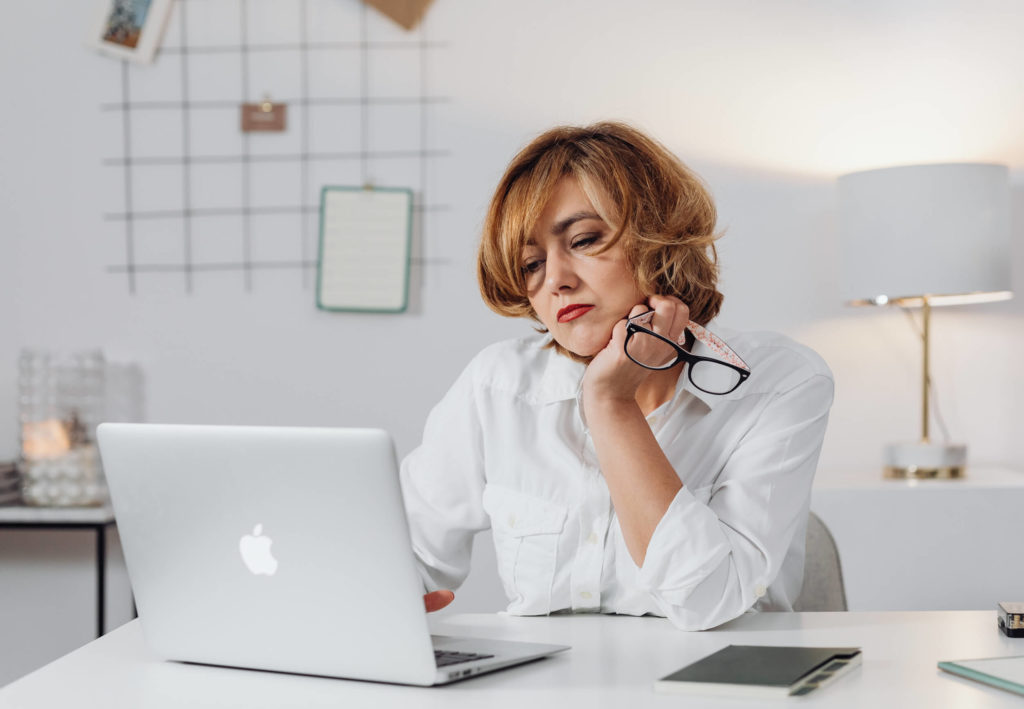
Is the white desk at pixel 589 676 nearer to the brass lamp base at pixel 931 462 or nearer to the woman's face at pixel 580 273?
the woman's face at pixel 580 273

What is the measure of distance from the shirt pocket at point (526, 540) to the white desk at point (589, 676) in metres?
0.16

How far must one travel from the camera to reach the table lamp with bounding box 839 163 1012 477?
2109 mm

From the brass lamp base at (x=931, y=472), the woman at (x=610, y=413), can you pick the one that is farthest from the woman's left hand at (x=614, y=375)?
the brass lamp base at (x=931, y=472)

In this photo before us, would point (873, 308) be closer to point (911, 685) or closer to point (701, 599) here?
point (701, 599)

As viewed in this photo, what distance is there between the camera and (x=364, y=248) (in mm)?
2551

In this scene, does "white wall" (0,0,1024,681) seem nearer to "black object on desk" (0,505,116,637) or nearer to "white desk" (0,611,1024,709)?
"black object on desk" (0,505,116,637)

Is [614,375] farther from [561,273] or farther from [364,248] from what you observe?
[364,248]

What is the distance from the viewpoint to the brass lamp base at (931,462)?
7.27 feet

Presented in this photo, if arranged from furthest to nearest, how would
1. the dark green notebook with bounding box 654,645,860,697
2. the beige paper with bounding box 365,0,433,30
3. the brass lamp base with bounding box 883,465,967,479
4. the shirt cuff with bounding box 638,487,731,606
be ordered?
1. the beige paper with bounding box 365,0,433,30
2. the brass lamp base with bounding box 883,465,967,479
3. the shirt cuff with bounding box 638,487,731,606
4. the dark green notebook with bounding box 654,645,860,697

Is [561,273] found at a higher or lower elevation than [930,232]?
lower

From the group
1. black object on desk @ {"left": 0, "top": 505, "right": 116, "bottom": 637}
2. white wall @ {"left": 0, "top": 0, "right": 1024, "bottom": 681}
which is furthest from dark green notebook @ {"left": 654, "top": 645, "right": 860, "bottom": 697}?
black object on desk @ {"left": 0, "top": 505, "right": 116, "bottom": 637}

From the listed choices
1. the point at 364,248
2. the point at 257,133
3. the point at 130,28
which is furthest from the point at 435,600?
the point at 130,28

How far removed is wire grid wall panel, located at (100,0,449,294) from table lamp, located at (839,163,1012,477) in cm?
98

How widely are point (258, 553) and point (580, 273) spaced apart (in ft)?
2.01
